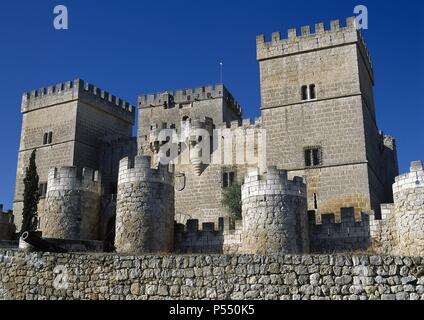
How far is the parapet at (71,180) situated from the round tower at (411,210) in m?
12.1

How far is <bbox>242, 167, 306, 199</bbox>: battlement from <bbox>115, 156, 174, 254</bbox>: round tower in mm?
3165

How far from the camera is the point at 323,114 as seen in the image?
82.1 feet

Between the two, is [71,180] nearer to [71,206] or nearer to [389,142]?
[71,206]

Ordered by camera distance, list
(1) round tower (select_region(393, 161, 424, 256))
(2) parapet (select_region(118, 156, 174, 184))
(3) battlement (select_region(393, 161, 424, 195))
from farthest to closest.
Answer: (2) parapet (select_region(118, 156, 174, 184))
(3) battlement (select_region(393, 161, 424, 195))
(1) round tower (select_region(393, 161, 424, 256))

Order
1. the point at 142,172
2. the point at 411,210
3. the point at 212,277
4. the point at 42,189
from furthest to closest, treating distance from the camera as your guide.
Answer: the point at 42,189, the point at 142,172, the point at 411,210, the point at 212,277

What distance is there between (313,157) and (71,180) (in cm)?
1037

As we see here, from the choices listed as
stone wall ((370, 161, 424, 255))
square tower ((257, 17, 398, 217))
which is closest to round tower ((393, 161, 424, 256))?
stone wall ((370, 161, 424, 255))

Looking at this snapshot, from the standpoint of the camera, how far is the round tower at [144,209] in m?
19.9

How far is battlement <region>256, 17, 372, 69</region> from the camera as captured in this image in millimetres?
25516

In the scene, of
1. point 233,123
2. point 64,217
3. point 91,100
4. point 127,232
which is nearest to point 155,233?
point 127,232

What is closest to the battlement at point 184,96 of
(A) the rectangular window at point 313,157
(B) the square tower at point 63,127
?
(B) the square tower at point 63,127

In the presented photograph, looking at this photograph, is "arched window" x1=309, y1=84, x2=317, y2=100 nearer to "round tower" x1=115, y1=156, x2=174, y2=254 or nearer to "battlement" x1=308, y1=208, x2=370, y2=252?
"battlement" x1=308, y1=208, x2=370, y2=252

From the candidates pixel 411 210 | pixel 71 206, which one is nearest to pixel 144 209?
pixel 71 206

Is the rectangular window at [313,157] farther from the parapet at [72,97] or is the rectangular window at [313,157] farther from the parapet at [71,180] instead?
the parapet at [72,97]
